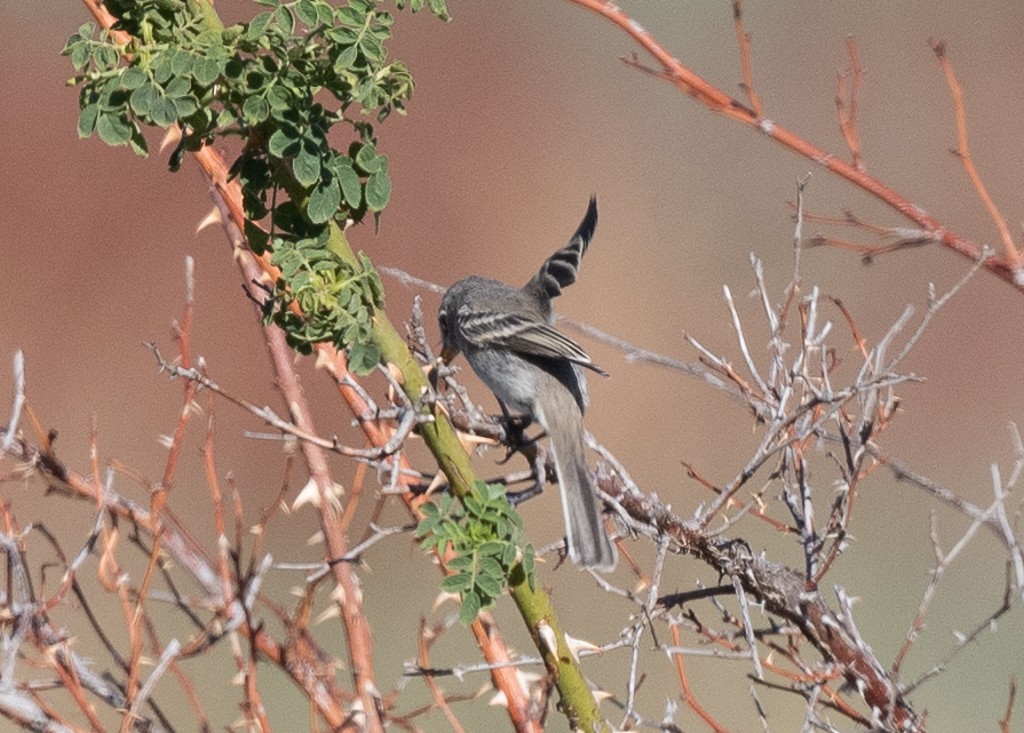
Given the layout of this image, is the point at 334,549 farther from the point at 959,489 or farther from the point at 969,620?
the point at 959,489

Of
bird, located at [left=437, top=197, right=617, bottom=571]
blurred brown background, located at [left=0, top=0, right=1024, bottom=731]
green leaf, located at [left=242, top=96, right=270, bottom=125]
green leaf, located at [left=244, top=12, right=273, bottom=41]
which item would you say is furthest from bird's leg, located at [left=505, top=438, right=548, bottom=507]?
blurred brown background, located at [left=0, top=0, right=1024, bottom=731]

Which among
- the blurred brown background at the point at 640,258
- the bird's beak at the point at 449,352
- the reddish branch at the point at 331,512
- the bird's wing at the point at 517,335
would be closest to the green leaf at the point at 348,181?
the reddish branch at the point at 331,512

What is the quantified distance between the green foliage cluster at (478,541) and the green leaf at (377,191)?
0.50 metres

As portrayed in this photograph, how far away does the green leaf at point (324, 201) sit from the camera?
6.79ft

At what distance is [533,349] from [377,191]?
1.99 meters

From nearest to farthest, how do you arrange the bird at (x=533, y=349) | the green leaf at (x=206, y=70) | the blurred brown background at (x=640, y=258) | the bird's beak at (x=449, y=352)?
the green leaf at (x=206, y=70), the bird at (x=533, y=349), the bird's beak at (x=449, y=352), the blurred brown background at (x=640, y=258)

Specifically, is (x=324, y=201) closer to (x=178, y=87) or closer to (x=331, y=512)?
(x=178, y=87)

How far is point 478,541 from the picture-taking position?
85.8 inches

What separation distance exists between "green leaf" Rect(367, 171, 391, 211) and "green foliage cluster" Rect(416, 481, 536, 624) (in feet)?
1.64

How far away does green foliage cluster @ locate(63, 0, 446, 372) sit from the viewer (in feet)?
6.59

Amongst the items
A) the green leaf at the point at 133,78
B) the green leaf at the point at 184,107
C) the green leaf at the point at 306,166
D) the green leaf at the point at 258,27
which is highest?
the green leaf at the point at 258,27

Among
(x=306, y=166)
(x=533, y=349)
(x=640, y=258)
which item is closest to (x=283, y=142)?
(x=306, y=166)

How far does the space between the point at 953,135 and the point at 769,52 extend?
2.03 m

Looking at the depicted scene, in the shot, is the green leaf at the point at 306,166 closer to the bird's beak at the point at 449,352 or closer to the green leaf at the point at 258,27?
the green leaf at the point at 258,27
